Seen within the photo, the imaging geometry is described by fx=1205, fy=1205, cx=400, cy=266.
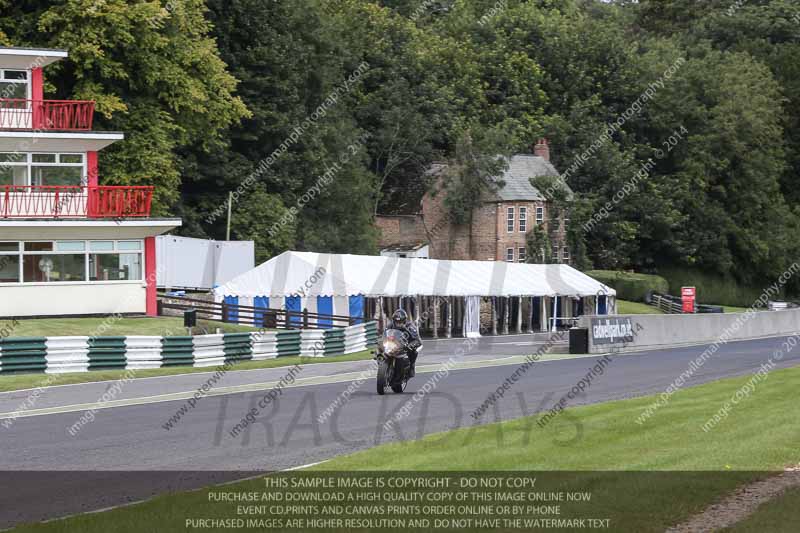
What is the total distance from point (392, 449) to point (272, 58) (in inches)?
1968

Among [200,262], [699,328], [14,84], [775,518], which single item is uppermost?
[14,84]

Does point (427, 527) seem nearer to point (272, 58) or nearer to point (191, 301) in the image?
point (191, 301)

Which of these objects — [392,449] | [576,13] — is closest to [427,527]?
[392,449]

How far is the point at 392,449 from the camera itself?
564 inches

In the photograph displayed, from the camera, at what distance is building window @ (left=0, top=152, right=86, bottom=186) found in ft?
133

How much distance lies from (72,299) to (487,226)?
141 feet

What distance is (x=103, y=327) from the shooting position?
37281 millimetres

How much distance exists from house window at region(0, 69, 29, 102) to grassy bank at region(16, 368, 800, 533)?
2912 centimetres

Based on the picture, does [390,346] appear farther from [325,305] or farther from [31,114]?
[325,305]

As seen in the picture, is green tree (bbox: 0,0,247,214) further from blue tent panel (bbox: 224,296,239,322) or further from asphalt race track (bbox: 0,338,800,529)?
asphalt race track (bbox: 0,338,800,529)

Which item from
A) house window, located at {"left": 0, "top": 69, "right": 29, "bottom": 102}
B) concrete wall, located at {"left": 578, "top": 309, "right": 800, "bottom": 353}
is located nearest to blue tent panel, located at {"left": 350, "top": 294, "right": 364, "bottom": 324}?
concrete wall, located at {"left": 578, "top": 309, "right": 800, "bottom": 353}

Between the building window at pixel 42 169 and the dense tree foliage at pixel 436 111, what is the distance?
569 cm

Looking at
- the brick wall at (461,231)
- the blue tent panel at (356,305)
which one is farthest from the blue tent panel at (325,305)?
the brick wall at (461,231)

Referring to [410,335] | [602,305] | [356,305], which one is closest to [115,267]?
[356,305]
